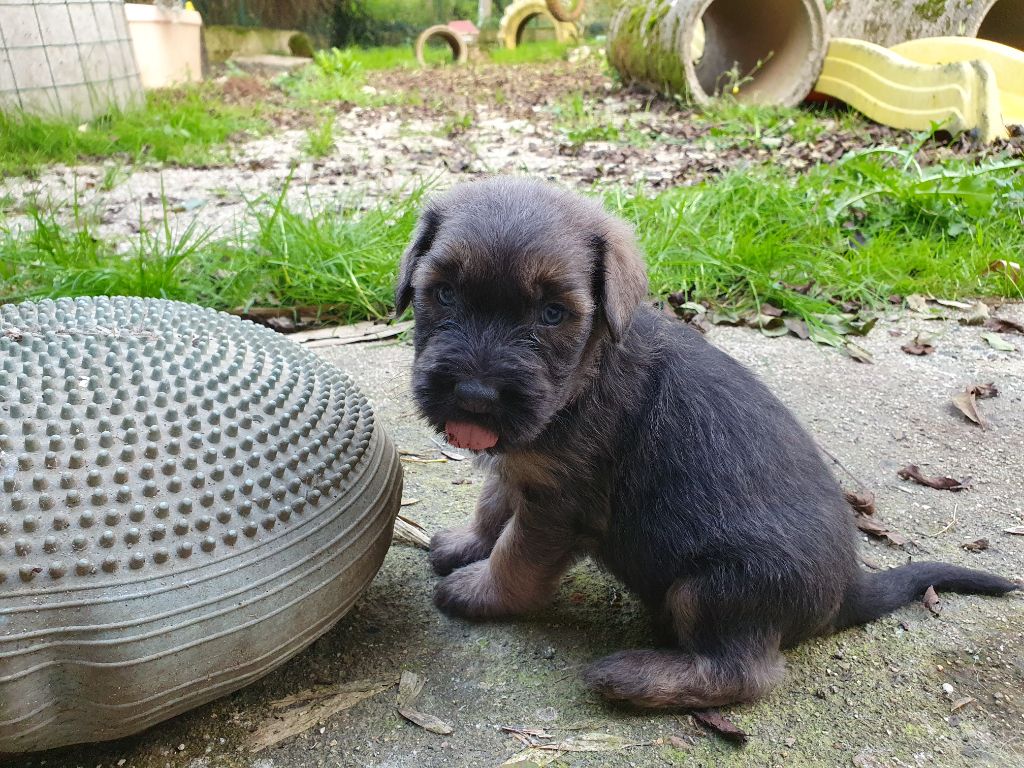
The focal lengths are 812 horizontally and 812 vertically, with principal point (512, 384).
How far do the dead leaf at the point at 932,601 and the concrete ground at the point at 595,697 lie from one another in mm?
26

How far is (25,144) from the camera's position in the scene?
9125 millimetres

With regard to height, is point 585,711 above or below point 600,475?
below

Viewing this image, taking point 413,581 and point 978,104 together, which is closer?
point 413,581

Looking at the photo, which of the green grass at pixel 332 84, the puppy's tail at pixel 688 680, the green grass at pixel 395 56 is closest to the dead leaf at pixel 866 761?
the puppy's tail at pixel 688 680

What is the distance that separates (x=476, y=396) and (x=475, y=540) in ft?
3.89

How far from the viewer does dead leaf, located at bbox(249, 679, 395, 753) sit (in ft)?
8.32

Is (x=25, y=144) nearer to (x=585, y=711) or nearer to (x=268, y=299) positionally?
(x=268, y=299)

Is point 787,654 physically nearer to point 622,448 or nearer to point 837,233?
point 622,448

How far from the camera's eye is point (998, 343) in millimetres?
5512

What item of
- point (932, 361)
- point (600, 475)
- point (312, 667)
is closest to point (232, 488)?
point (312, 667)

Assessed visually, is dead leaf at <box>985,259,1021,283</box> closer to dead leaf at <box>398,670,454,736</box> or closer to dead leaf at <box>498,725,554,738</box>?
dead leaf at <box>498,725,554,738</box>

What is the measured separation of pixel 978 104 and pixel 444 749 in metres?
9.89

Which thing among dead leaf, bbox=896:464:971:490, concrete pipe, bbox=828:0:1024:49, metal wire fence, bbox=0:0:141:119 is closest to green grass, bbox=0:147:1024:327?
dead leaf, bbox=896:464:971:490

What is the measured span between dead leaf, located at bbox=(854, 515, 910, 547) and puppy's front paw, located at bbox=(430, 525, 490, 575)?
1.70 meters
